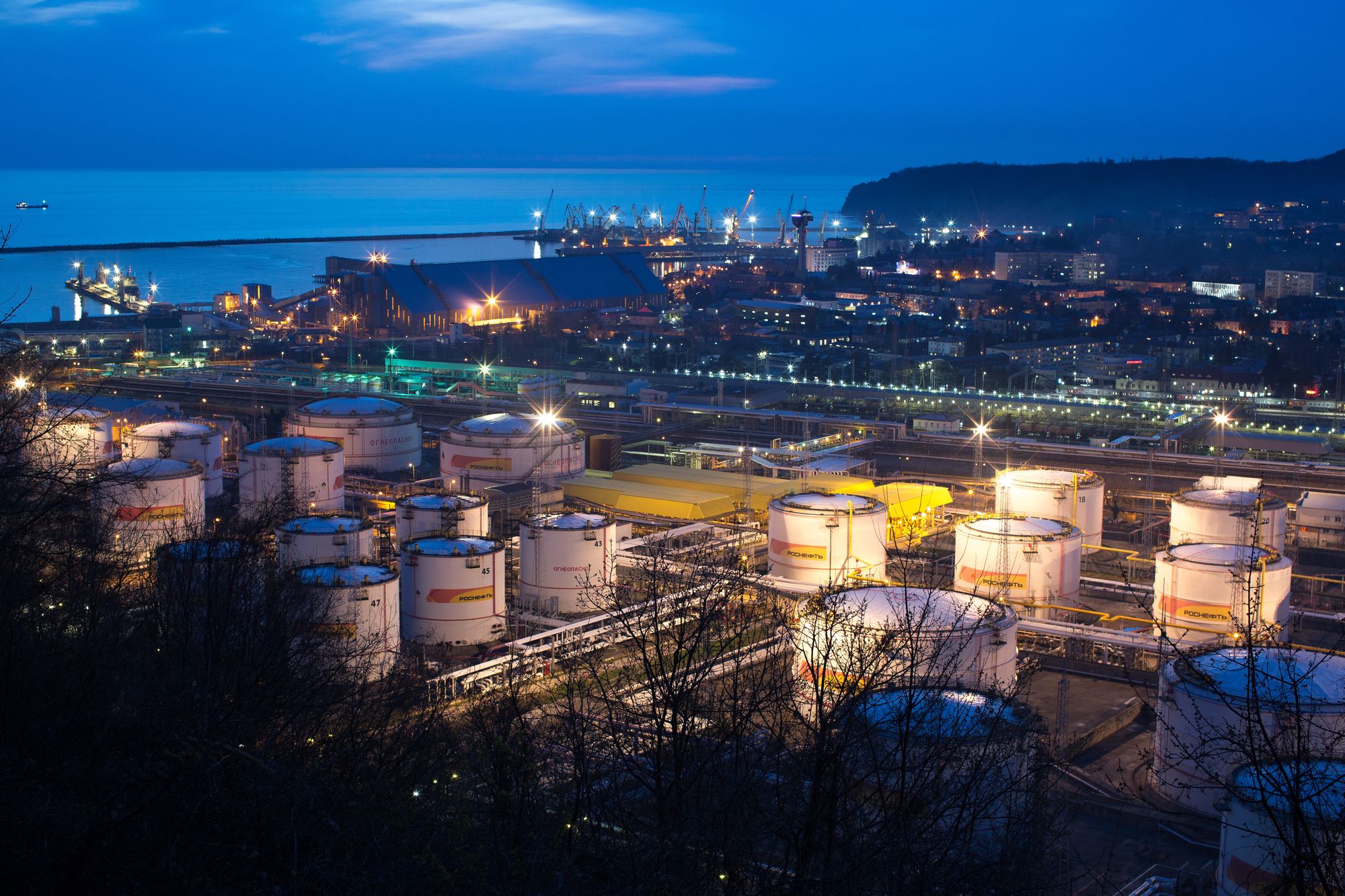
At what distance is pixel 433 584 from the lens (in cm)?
710

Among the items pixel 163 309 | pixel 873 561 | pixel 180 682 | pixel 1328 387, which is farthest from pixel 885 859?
pixel 163 309

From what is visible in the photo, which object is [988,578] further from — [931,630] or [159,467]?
[159,467]

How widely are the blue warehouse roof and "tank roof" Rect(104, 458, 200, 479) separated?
1679 cm

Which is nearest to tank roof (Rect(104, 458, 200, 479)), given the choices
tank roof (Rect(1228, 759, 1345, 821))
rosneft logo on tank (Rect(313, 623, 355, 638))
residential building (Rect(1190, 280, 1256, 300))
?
rosneft logo on tank (Rect(313, 623, 355, 638))

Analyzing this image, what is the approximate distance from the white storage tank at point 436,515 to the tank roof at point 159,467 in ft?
5.35

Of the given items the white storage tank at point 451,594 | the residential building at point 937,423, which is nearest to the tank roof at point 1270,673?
the white storage tank at point 451,594

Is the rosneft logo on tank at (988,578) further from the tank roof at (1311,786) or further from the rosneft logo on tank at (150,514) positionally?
the rosneft logo on tank at (150,514)

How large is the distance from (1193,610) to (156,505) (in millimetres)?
6171

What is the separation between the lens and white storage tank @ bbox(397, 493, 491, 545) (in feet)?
26.3

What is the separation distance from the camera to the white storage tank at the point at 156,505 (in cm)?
826

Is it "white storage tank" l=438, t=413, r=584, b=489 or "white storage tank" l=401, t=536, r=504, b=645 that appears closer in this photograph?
"white storage tank" l=401, t=536, r=504, b=645

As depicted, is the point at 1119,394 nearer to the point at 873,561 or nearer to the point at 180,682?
the point at 873,561

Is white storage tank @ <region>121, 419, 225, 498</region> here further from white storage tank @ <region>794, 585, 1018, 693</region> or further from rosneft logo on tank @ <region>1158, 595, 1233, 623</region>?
rosneft logo on tank @ <region>1158, 595, 1233, 623</region>

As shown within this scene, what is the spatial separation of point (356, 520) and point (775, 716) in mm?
4511
